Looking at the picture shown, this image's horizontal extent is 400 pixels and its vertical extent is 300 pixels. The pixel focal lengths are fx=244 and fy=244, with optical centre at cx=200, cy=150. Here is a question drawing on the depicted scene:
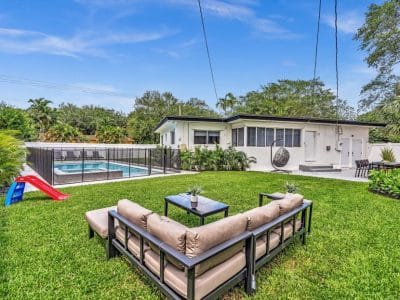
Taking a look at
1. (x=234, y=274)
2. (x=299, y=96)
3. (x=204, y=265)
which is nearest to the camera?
(x=204, y=265)

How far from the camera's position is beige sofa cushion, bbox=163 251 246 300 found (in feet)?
6.57

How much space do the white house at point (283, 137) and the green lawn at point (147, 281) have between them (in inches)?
306

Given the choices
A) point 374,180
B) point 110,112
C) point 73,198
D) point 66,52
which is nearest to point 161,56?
point 66,52

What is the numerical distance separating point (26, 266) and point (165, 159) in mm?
9253

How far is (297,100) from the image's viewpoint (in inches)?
1104

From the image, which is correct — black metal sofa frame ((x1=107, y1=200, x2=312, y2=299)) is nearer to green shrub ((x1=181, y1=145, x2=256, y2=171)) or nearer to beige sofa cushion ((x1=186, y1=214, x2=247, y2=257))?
beige sofa cushion ((x1=186, y1=214, x2=247, y2=257))

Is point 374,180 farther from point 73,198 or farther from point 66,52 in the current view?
point 66,52

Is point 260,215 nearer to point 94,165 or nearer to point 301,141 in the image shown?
point 301,141

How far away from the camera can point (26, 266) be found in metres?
2.98

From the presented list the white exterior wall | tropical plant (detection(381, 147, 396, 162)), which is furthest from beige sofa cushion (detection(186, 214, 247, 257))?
tropical plant (detection(381, 147, 396, 162))

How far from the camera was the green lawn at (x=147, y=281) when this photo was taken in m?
2.54

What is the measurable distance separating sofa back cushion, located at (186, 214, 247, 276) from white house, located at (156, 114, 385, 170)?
1060 centimetres

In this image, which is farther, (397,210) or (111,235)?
(397,210)

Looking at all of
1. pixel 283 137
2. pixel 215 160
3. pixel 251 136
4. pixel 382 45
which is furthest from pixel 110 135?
pixel 382 45
